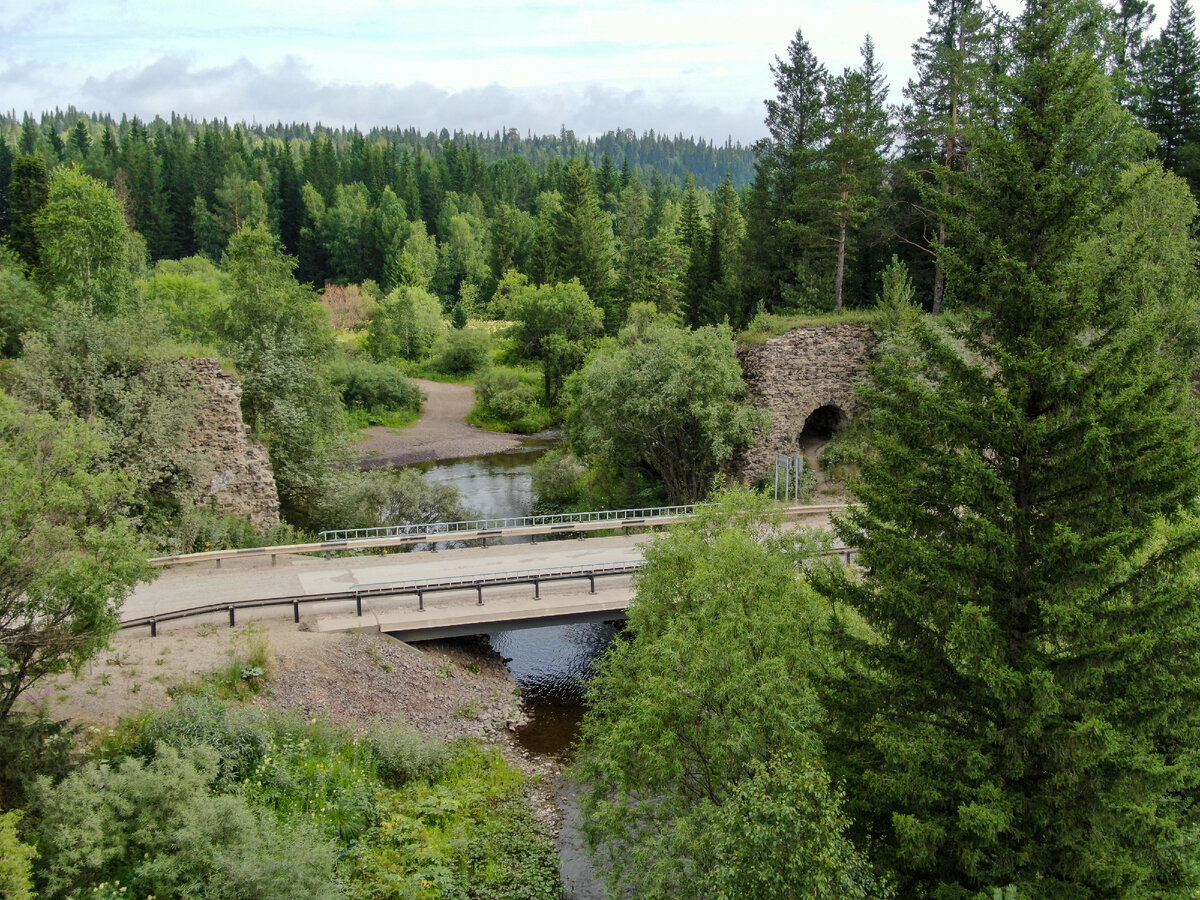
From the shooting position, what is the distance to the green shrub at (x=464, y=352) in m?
71.7

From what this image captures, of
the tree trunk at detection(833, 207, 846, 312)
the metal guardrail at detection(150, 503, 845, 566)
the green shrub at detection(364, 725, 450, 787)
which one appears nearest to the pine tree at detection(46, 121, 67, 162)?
the tree trunk at detection(833, 207, 846, 312)

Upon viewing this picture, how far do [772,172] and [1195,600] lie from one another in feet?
120

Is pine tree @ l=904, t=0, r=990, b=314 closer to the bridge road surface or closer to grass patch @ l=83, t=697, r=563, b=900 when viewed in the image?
the bridge road surface

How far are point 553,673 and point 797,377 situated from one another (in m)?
14.9

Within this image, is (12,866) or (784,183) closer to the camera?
(12,866)

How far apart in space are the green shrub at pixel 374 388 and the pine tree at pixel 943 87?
36263 millimetres

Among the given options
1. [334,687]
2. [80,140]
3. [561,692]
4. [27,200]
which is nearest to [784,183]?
[561,692]

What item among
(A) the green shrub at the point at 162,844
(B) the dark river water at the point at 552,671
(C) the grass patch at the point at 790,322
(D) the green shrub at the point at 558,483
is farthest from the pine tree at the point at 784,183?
(A) the green shrub at the point at 162,844

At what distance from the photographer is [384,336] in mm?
72688

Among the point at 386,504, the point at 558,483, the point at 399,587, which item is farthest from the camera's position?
the point at 558,483

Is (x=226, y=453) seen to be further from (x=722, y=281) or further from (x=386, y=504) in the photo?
(x=722, y=281)

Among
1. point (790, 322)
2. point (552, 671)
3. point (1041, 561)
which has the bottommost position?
Result: point (552, 671)

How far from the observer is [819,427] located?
36.2 metres

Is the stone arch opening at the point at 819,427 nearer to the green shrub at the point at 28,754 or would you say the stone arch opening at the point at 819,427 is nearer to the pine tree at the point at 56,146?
the green shrub at the point at 28,754
